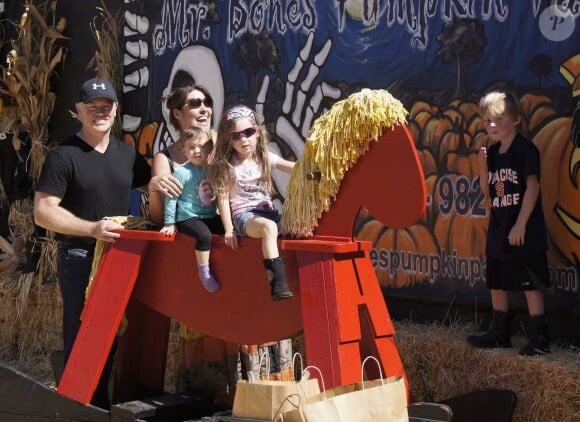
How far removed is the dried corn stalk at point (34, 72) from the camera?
31.2 ft

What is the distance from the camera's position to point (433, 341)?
5867mm

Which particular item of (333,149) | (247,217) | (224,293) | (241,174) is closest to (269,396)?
(224,293)

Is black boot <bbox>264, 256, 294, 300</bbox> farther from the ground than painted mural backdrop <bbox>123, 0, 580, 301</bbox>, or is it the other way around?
painted mural backdrop <bbox>123, 0, 580, 301</bbox>

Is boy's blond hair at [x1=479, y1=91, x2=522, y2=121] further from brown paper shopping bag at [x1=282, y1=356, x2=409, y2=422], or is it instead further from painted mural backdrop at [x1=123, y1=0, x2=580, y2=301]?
brown paper shopping bag at [x1=282, y1=356, x2=409, y2=422]

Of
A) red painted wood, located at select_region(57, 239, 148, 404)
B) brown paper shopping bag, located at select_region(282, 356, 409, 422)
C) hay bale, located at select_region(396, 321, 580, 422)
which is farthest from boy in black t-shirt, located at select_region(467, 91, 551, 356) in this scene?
red painted wood, located at select_region(57, 239, 148, 404)

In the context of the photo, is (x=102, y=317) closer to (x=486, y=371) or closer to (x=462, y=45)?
(x=486, y=371)

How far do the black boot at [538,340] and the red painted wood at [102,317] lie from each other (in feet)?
7.11

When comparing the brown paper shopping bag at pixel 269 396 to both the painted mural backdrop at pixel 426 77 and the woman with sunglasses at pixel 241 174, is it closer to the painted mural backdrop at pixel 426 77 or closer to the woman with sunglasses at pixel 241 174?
the woman with sunglasses at pixel 241 174

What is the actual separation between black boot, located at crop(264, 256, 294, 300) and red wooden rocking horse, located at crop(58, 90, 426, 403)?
8cm

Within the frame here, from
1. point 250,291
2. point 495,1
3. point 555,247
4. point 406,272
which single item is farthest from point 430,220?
point 250,291

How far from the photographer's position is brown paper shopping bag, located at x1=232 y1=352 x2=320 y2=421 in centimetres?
410

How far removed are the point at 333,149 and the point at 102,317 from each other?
63.5 inches

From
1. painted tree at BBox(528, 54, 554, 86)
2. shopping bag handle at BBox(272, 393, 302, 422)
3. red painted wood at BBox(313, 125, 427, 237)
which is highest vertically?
painted tree at BBox(528, 54, 554, 86)

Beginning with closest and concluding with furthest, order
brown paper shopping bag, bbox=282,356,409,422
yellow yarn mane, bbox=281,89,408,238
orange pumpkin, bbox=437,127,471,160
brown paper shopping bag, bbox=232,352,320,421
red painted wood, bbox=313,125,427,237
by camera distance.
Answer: brown paper shopping bag, bbox=282,356,409,422 → brown paper shopping bag, bbox=232,352,320,421 → red painted wood, bbox=313,125,427,237 → yellow yarn mane, bbox=281,89,408,238 → orange pumpkin, bbox=437,127,471,160
